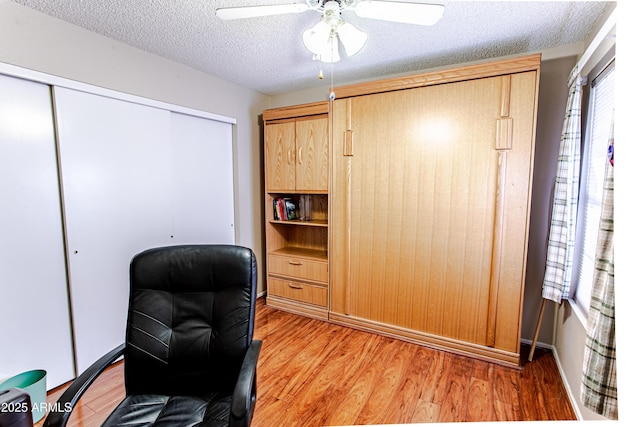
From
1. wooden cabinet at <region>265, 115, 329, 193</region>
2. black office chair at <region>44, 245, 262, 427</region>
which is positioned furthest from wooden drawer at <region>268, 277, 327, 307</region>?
black office chair at <region>44, 245, 262, 427</region>

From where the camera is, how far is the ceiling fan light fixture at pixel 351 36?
1.44m

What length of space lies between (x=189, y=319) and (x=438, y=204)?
6.22 feet

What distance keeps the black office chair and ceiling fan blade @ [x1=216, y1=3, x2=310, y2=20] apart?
111 cm

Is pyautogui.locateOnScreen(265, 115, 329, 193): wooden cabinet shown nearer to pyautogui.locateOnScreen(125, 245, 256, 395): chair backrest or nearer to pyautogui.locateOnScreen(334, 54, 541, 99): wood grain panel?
pyautogui.locateOnScreen(334, 54, 541, 99): wood grain panel

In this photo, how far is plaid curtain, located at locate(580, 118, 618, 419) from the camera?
0.88 m

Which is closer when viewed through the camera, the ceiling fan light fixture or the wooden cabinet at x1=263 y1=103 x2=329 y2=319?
the ceiling fan light fixture

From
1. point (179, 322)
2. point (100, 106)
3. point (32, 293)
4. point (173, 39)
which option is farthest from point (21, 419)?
point (173, 39)

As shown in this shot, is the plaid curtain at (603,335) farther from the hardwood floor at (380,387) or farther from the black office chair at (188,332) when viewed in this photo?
the black office chair at (188,332)

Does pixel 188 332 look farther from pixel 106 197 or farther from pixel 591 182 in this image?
pixel 591 182

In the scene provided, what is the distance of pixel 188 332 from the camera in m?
1.32

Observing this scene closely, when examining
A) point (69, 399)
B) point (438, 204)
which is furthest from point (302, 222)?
point (69, 399)

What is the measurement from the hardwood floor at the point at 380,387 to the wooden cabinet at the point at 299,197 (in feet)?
1.99

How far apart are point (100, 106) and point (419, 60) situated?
2515mm

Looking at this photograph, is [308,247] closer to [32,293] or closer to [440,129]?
[440,129]
